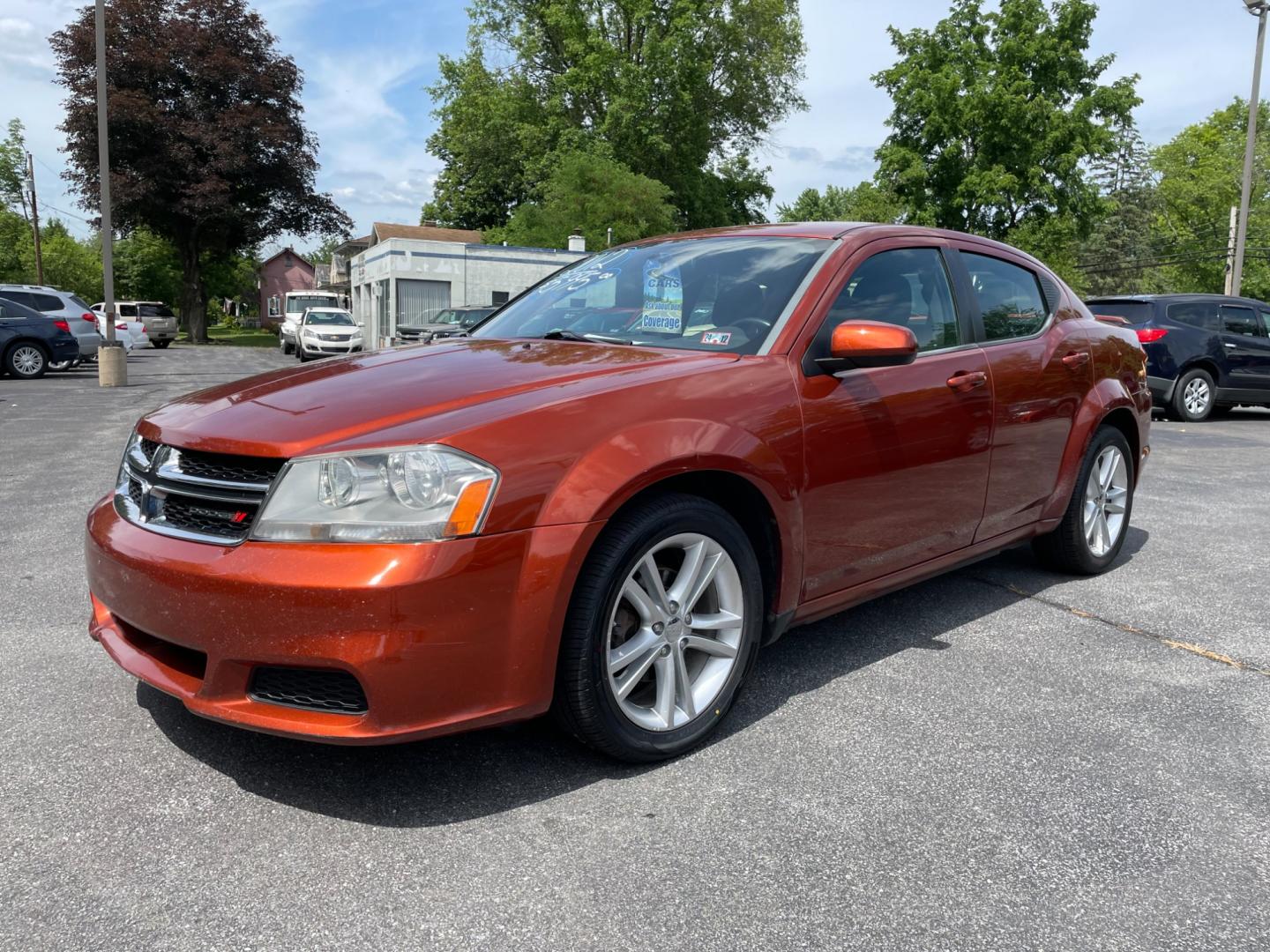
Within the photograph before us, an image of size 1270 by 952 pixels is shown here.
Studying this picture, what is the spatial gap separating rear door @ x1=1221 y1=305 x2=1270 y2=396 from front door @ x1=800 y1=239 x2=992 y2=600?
451 inches

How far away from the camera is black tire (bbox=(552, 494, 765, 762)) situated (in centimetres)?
256

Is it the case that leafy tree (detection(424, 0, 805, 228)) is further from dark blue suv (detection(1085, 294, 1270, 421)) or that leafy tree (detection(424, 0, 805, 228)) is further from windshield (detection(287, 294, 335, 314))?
dark blue suv (detection(1085, 294, 1270, 421))

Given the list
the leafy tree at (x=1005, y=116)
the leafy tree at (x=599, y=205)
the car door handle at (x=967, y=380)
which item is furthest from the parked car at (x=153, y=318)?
the car door handle at (x=967, y=380)

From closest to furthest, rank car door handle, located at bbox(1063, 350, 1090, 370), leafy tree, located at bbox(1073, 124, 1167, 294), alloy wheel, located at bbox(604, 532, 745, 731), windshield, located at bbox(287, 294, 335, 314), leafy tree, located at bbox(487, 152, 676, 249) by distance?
alloy wheel, located at bbox(604, 532, 745, 731)
car door handle, located at bbox(1063, 350, 1090, 370)
leafy tree, located at bbox(487, 152, 676, 249)
windshield, located at bbox(287, 294, 335, 314)
leafy tree, located at bbox(1073, 124, 1167, 294)

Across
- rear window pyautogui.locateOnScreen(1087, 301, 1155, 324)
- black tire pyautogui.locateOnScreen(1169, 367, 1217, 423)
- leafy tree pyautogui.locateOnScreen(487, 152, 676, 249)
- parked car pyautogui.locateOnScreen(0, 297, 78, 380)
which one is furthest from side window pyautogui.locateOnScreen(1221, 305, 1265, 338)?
leafy tree pyautogui.locateOnScreen(487, 152, 676, 249)

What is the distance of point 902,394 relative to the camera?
11.5ft

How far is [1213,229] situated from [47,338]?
52311 mm

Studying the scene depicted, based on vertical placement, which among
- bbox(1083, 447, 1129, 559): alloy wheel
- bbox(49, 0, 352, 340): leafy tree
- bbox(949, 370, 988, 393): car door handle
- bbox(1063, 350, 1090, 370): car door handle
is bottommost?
bbox(1083, 447, 1129, 559): alloy wheel

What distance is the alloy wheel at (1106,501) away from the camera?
188 inches

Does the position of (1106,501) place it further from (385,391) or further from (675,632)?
(385,391)

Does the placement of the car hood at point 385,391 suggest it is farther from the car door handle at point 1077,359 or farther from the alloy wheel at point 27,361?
the alloy wheel at point 27,361

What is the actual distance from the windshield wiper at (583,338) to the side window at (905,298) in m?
0.70

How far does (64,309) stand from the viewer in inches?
774

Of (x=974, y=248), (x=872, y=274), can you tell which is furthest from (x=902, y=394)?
(x=974, y=248)
